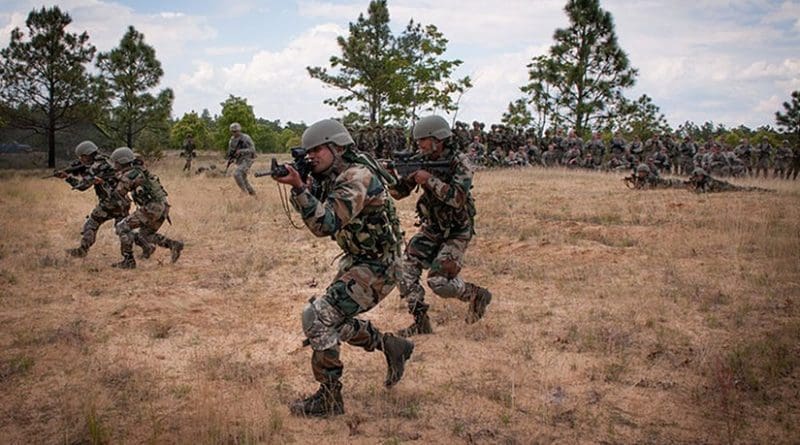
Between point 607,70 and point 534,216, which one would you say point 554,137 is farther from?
A: point 534,216

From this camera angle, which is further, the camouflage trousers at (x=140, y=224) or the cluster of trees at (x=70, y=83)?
the cluster of trees at (x=70, y=83)

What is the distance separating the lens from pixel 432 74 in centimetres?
2945

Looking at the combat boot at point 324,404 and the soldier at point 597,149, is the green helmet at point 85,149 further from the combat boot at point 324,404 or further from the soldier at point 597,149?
the soldier at point 597,149

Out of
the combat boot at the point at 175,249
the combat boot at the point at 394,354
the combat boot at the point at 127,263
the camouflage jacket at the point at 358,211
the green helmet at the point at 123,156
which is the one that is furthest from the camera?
the combat boot at the point at 175,249

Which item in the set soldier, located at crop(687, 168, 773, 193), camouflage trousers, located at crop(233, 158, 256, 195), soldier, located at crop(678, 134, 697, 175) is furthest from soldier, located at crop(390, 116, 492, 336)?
soldier, located at crop(678, 134, 697, 175)

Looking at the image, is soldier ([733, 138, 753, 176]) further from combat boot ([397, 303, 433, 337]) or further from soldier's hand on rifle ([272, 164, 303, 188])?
soldier's hand on rifle ([272, 164, 303, 188])

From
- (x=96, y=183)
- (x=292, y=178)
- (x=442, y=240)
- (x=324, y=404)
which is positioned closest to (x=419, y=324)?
(x=442, y=240)

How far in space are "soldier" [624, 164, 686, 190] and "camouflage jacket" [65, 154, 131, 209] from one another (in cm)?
1295

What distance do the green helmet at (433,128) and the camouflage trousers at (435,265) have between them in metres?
0.96

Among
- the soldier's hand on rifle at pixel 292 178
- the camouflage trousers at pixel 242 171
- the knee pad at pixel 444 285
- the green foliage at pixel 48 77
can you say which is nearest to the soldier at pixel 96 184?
the knee pad at pixel 444 285

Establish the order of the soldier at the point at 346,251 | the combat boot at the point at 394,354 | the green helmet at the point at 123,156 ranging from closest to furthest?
the soldier at the point at 346,251 < the combat boot at the point at 394,354 < the green helmet at the point at 123,156

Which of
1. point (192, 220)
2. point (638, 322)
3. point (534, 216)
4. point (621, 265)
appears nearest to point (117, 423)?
point (638, 322)

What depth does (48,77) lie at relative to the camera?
25062mm

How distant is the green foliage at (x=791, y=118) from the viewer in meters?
27.7
